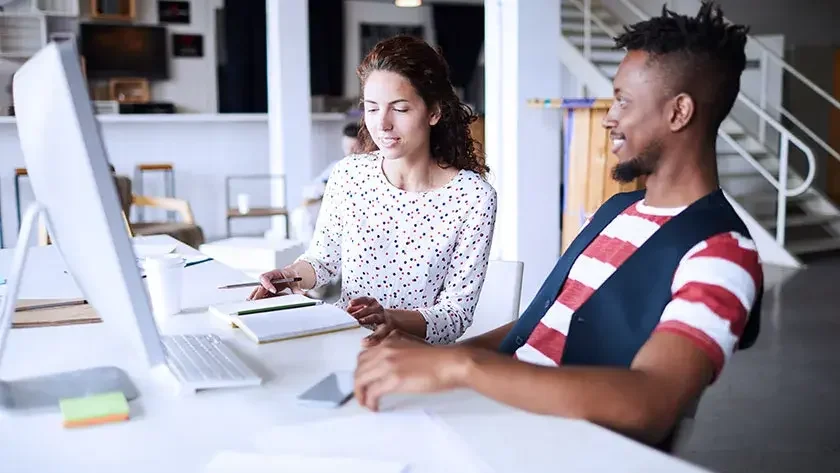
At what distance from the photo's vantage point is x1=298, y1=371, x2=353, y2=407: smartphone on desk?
110 cm

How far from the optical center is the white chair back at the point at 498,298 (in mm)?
2000

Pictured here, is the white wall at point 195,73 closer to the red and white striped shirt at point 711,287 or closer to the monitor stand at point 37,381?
the monitor stand at point 37,381

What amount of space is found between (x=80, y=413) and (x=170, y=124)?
7224 mm

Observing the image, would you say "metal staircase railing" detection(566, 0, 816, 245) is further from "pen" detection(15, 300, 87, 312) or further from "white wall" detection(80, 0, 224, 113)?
"white wall" detection(80, 0, 224, 113)

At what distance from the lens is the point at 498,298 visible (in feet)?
6.61

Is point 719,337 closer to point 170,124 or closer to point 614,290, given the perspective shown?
point 614,290

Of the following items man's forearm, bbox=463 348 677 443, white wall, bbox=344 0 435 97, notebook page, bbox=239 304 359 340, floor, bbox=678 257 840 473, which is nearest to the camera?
man's forearm, bbox=463 348 677 443

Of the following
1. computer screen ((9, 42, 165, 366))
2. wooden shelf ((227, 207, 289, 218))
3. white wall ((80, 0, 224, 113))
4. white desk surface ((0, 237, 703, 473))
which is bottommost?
wooden shelf ((227, 207, 289, 218))

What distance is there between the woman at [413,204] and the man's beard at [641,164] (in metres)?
0.69

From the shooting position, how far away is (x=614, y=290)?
1.21 m

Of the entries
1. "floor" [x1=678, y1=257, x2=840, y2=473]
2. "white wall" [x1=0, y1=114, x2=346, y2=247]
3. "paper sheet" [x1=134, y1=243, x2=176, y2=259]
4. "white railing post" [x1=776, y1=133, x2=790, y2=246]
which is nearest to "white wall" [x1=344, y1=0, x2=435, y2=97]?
"white wall" [x1=0, y1=114, x2=346, y2=247]

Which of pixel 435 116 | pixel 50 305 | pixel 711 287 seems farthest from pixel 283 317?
pixel 711 287

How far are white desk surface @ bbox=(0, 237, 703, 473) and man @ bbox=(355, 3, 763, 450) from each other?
5 centimetres

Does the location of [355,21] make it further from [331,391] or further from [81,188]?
[81,188]
